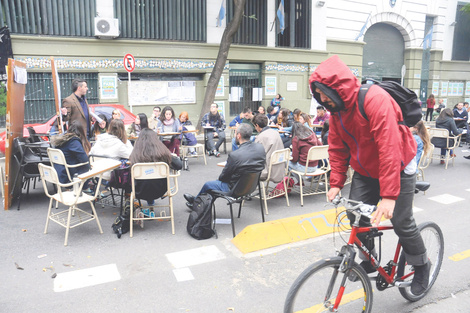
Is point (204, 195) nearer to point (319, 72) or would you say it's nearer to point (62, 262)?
point (62, 262)

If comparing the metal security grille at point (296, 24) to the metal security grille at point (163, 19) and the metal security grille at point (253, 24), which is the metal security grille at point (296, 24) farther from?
the metal security grille at point (163, 19)

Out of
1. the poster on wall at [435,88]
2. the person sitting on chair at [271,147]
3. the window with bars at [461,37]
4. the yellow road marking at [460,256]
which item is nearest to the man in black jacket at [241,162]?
the person sitting on chair at [271,147]

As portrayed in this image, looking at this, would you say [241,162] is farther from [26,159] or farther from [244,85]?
[244,85]

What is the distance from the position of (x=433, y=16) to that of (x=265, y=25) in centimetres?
1149

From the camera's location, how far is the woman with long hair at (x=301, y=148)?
21.3ft

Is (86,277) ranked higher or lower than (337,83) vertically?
lower

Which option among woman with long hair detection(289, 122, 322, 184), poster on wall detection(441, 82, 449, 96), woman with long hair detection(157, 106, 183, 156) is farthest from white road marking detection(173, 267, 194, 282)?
poster on wall detection(441, 82, 449, 96)

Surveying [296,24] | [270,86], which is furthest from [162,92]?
[296,24]

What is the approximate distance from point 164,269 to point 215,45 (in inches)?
497

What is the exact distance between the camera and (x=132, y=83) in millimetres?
14078

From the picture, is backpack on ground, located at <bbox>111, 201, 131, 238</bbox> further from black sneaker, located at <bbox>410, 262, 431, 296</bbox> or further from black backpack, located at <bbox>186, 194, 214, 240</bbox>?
black sneaker, located at <bbox>410, 262, 431, 296</bbox>

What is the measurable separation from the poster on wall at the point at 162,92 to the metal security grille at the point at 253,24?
116 inches

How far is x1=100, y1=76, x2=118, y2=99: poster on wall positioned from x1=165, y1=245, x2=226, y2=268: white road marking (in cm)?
1046

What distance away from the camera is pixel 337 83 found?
8.80ft
